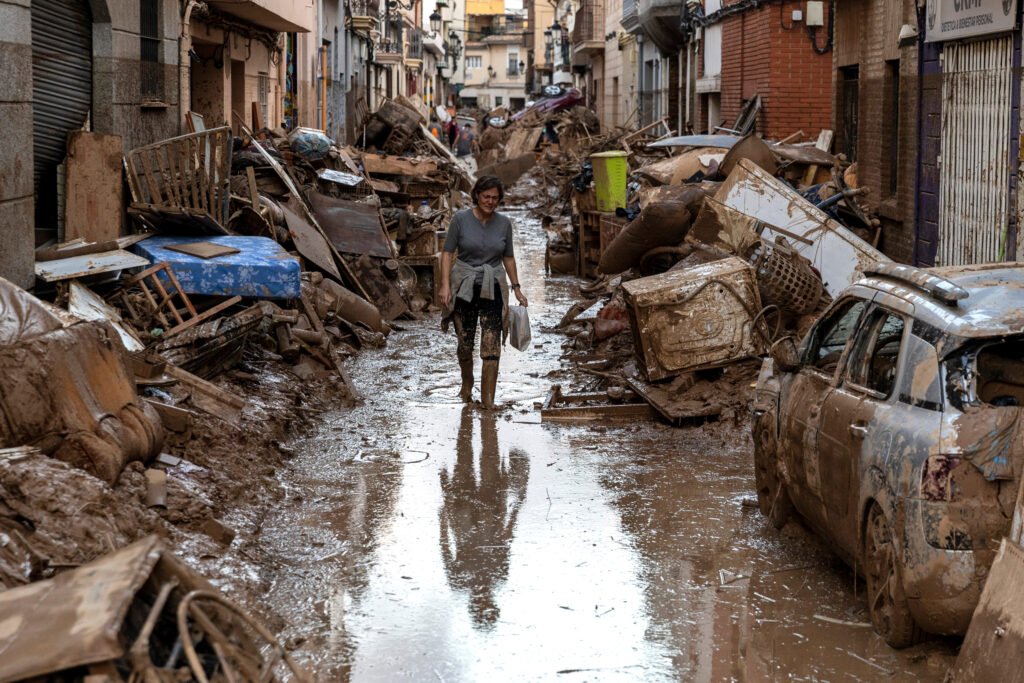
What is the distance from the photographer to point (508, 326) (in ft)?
34.7

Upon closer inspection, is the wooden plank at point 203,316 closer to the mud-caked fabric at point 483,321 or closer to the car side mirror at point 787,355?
the mud-caked fabric at point 483,321

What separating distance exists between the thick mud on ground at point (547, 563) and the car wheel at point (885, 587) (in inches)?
3.4

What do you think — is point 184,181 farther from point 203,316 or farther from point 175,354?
point 175,354

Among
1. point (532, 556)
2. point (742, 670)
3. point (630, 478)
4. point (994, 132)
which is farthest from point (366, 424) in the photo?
point (994, 132)

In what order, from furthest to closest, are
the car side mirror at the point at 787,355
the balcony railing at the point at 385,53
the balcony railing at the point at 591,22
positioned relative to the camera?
the balcony railing at the point at 591,22 → the balcony railing at the point at 385,53 → the car side mirror at the point at 787,355

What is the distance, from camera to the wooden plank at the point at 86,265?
941 centimetres

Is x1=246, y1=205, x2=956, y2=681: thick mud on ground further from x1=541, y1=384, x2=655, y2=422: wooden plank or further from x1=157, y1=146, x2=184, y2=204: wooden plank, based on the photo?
x1=157, y1=146, x2=184, y2=204: wooden plank

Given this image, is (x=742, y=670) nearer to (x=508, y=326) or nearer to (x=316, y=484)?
(x=316, y=484)

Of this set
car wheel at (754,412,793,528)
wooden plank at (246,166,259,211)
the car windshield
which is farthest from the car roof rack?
wooden plank at (246,166,259,211)

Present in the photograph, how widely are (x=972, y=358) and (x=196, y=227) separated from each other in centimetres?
855

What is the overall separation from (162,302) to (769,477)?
5.28 m

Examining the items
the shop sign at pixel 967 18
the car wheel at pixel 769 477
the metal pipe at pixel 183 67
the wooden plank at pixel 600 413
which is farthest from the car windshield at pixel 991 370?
the metal pipe at pixel 183 67

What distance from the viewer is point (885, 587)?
17.5 ft

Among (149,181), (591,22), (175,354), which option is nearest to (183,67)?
(149,181)
